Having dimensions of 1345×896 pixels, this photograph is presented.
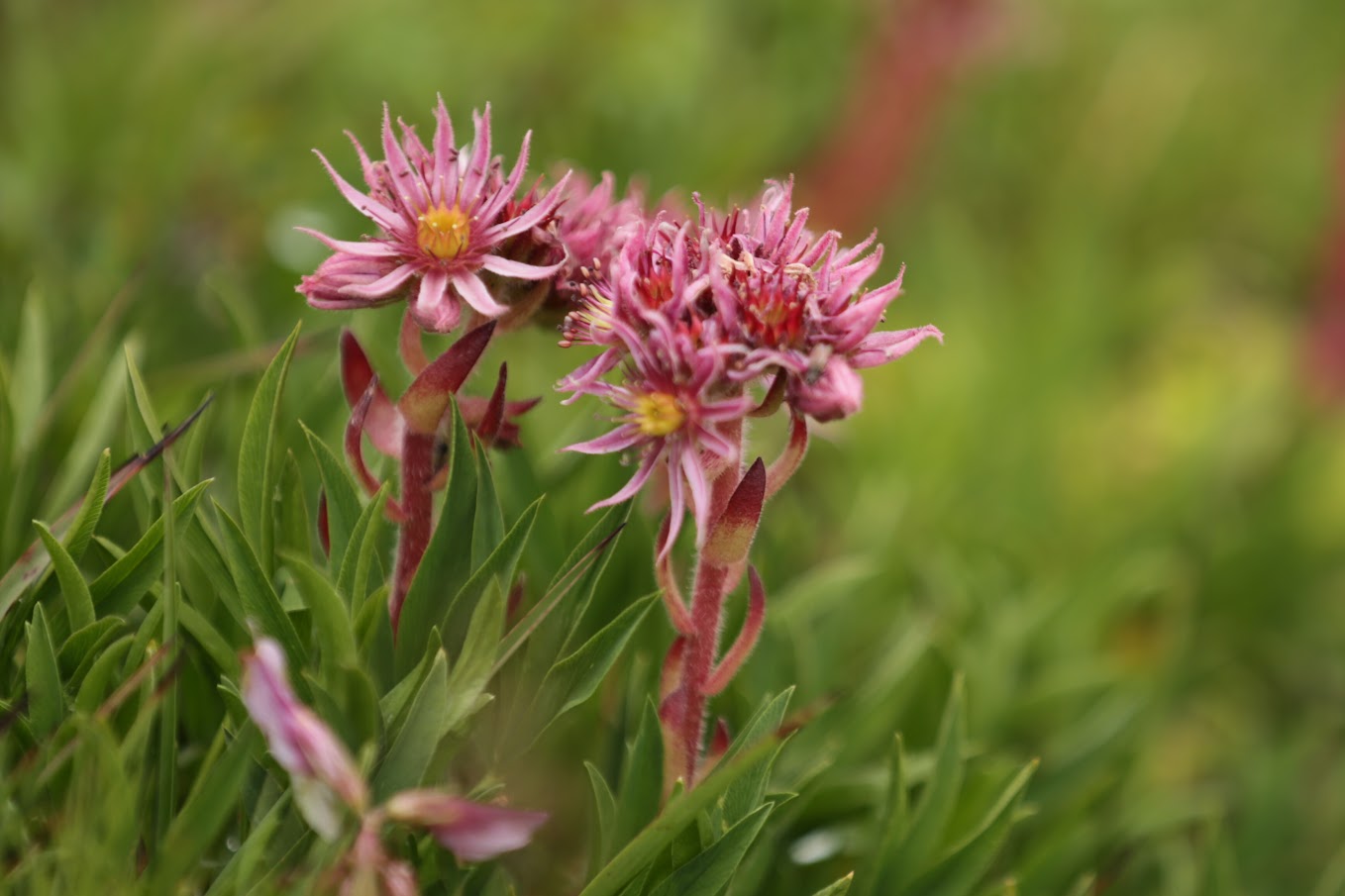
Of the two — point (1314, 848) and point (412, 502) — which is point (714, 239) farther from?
point (1314, 848)

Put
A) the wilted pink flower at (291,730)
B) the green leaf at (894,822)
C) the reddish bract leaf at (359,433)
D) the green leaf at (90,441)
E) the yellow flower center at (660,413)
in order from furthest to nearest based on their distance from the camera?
1. the green leaf at (90,441)
2. the green leaf at (894,822)
3. the reddish bract leaf at (359,433)
4. the yellow flower center at (660,413)
5. the wilted pink flower at (291,730)

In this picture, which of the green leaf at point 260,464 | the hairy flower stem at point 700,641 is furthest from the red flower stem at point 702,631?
the green leaf at point 260,464

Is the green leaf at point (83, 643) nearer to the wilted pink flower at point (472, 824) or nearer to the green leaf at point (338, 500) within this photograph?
the green leaf at point (338, 500)

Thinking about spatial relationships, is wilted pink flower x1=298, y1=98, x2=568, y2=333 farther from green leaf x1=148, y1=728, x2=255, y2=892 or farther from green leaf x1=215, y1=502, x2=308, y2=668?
green leaf x1=148, y1=728, x2=255, y2=892

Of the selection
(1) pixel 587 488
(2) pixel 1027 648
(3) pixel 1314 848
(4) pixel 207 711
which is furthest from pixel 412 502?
(3) pixel 1314 848

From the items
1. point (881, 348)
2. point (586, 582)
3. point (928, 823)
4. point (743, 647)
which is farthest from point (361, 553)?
point (928, 823)

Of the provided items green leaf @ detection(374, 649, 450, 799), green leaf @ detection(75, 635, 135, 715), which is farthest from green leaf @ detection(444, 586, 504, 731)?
green leaf @ detection(75, 635, 135, 715)
